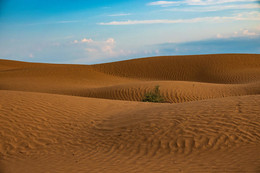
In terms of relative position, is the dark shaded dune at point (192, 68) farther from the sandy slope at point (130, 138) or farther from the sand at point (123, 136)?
the sandy slope at point (130, 138)

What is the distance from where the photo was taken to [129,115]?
9727mm

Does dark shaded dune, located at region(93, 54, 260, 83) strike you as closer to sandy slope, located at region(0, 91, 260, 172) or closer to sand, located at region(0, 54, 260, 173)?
sand, located at region(0, 54, 260, 173)

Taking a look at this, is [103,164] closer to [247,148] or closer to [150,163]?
[150,163]

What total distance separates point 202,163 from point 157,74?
97.7ft

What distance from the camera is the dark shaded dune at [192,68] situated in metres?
31.9

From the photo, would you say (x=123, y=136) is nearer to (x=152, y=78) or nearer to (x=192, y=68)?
(x=152, y=78)

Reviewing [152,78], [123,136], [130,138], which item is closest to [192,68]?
[152,78]

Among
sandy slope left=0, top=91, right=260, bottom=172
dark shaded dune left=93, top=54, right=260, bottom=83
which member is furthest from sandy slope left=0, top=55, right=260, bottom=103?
sandy slope left=0, top=91, right=260, bottom=172

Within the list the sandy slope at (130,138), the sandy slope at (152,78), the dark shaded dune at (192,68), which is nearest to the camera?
the sandy slope at (130,138)

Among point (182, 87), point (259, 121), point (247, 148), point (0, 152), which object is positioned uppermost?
point (182, 87)

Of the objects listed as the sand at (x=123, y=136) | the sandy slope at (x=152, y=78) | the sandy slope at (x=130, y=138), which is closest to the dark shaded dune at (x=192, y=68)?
the sandy slope at (x=152, y=78)

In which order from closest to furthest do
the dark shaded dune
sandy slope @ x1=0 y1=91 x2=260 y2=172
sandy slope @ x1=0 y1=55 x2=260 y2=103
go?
sandy slope @ x1=0 y1=91 x2=260 y2=172, sandy slope @ x1=0 y1=55 x2=260 y2=103, the dark shaded dune

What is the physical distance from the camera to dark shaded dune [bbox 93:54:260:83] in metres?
31.9

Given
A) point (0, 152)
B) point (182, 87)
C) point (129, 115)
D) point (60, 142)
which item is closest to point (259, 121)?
point (129, 115)
